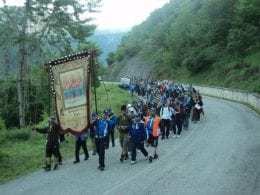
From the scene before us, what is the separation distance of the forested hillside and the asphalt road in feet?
74.7

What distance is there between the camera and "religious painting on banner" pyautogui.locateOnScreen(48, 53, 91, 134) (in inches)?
674

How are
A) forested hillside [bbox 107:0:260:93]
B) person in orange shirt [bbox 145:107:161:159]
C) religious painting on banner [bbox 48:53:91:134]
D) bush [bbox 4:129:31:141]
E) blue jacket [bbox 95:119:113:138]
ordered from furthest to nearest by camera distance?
1. forested hillside [bbox 107:0:260:93]
2. bush [bbox 4:129:31:141]
3. person in orange shirt [bbox 145:107:161:159]
4. religious painting on banner [bbox 48:53:91:134]
5. blue jacket [bbox 95:119:113:138]

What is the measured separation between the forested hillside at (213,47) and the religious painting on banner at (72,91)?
26.2 m

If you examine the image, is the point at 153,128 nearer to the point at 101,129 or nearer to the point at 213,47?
the point at 101,129

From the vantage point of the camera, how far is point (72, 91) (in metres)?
17.4

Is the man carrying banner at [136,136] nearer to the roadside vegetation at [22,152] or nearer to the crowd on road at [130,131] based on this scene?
the crowd on road at [130,131]

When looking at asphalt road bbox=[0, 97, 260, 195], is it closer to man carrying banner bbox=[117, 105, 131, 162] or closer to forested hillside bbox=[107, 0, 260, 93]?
man carrying banner bbox=[117, 105, 131, 162]

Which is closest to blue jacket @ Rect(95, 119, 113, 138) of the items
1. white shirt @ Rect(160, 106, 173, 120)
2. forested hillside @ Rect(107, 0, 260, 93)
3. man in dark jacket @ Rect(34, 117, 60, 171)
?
man in dark jacket @ Rect(34, 117, 60, 171)

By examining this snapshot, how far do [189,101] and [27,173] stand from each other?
529 inches

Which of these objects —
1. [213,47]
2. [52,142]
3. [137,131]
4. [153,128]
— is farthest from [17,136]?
[213,47]

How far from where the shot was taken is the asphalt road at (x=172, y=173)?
12625 millimetres

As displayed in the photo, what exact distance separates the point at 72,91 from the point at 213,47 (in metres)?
46.1

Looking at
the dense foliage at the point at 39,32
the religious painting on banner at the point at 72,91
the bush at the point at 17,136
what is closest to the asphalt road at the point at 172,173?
the religious painting on banner at the point at 72,91

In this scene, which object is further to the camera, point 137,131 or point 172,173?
point 137,131
